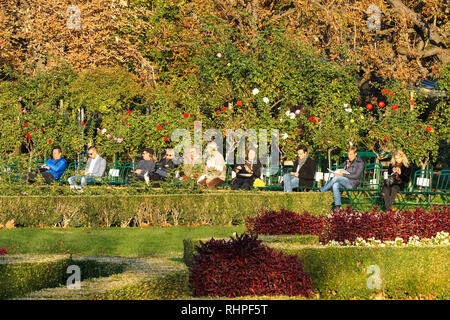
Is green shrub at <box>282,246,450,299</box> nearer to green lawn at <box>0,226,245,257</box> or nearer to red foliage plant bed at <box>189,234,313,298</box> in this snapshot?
red foliage plant bed at <box>189,234,313,298</box>

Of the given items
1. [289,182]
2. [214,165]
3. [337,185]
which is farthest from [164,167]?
[337,185]

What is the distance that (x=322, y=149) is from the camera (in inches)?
682

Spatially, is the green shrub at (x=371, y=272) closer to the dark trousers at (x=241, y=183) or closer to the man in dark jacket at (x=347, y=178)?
the man in dark jacket at (x=347, y=178)

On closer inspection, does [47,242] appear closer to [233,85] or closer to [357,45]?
[233,85]

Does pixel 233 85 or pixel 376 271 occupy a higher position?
pixel 233 85

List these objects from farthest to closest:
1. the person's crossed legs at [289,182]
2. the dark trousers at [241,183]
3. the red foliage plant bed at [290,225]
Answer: the dark trousers at [241,183], the person's crossed legs at [289,182], the red foliage plant bed at [290,225]

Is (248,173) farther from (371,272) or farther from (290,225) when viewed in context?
(371,272)

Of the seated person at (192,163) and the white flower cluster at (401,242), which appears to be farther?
the seated person at (192,163)

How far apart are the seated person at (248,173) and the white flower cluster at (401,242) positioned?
7.16 meters

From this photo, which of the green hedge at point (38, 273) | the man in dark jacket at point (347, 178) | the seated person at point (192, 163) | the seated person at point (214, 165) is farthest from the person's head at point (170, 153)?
the green hedge at point (38, 273)

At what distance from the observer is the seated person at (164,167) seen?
15688 mm

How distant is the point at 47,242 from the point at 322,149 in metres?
8.67

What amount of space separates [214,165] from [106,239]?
578 cm

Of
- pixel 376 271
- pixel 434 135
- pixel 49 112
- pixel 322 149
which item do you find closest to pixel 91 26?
pixel 49 112
